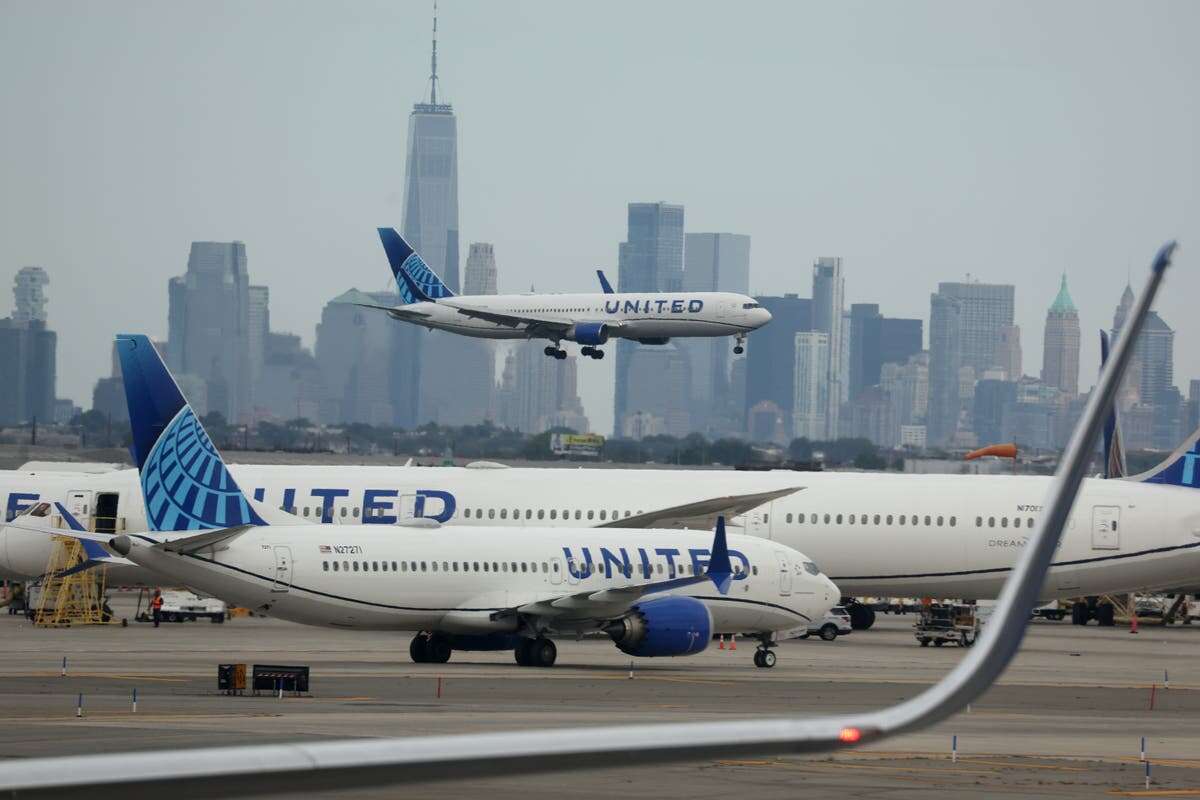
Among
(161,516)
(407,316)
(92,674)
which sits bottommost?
(92,674)

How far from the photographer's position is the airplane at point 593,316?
81875 mm

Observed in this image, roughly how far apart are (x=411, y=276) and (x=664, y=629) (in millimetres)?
64025

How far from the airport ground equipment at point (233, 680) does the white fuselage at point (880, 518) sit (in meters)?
20.0

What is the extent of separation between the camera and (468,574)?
38469 millimetres

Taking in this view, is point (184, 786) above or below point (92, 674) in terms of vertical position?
above

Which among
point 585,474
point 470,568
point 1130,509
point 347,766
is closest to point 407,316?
point 585,474

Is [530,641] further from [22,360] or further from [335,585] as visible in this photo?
[22,360]

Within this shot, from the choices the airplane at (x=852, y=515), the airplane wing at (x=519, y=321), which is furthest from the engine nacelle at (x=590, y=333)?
the airplane at (x=852, y=515)

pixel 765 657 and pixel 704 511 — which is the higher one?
pixel 704 511

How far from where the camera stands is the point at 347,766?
6414 millimetres

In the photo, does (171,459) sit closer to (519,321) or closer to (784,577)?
(784,577)

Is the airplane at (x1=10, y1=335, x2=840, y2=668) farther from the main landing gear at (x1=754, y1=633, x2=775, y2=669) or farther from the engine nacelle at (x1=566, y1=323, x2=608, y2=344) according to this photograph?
the engine nacelle at (x1=566, y1=323, x2=608, y2=344)

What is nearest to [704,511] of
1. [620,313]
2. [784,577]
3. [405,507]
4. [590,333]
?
[405,507]

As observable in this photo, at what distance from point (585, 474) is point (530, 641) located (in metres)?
16.8
